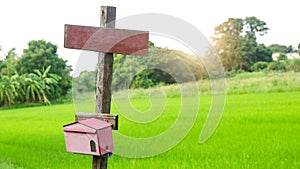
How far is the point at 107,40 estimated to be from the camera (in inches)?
122

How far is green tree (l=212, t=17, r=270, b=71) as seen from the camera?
35.3 feet

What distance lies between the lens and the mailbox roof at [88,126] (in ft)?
9.77

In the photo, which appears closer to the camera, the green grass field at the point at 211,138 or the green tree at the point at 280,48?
the green grass field at the point at 211,138

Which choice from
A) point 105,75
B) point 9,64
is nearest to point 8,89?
point 9,64

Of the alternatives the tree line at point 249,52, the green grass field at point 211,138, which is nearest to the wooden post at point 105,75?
the green grass field at point 211,138

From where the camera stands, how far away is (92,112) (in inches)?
125

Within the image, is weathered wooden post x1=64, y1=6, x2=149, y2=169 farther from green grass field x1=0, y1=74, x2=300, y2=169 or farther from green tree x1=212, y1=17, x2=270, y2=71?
green tree x1=212, y1=17, x2=270, y2=71

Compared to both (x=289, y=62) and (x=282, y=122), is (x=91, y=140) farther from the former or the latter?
(x=289, y=62)

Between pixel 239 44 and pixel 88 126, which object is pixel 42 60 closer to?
pixel 239 44

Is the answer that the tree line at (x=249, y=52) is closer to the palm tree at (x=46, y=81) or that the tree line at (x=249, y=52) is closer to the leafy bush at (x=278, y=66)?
the leafy bush at (x=278, y=66)

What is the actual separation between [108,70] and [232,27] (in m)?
8.46

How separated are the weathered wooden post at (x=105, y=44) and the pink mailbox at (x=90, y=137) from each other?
0.25 feet

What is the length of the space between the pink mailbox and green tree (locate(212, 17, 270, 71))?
775cm

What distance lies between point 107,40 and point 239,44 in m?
8.12
